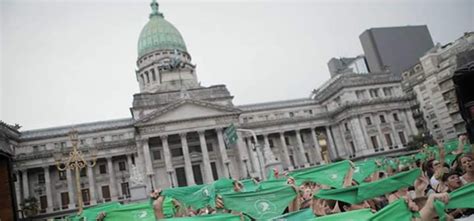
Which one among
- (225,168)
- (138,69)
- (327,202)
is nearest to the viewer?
(327,202)

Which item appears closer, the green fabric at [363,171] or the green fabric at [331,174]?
the green fabric at [331,174]

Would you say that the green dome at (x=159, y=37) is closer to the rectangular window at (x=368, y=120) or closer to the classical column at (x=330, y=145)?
the classical column at (x=330, y=145)

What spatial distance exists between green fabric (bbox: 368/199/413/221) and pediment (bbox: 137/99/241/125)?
3993 centimetres

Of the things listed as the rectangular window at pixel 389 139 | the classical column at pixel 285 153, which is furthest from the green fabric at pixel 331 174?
the rectangular window at pixel 389 139

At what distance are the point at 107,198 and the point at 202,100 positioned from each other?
17.3m

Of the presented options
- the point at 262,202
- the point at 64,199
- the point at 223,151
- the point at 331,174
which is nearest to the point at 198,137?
the point at 223,151

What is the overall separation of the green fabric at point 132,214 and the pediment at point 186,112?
1330 inches

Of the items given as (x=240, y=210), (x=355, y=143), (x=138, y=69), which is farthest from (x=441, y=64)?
(x=240, y=210)

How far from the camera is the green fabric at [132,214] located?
9219 mm

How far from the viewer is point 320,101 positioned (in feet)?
193

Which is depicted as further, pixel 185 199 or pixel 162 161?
pixel 162 161

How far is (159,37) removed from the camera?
62.1 m

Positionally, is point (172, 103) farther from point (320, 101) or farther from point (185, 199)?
point (185, 199)

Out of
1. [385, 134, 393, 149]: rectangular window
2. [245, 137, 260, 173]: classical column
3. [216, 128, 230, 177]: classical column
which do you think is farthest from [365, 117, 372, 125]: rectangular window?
[216, 128, 230, 177]: classical column
